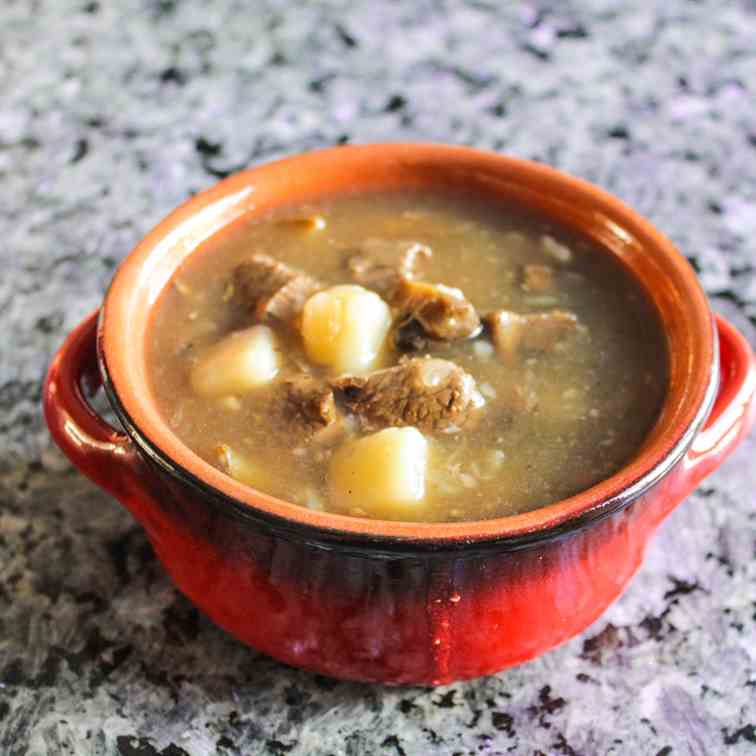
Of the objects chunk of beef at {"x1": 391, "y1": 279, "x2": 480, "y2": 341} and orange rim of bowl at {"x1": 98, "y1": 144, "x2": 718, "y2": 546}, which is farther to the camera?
chunk of beef at {"x1": 391, "y1": 279, "x2": 480, "y2": 341}

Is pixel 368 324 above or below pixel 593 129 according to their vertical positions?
above

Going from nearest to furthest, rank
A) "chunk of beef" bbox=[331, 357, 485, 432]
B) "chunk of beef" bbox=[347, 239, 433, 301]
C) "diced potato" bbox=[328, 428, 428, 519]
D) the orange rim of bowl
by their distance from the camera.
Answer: the orange rim of bowl, "diced potato" bbox=[328, 428, 428, 519], "chunk of beef" bbox=[331, 357, 485, 432], "chunk of beef" bbox=[347, 239, 433, 301]

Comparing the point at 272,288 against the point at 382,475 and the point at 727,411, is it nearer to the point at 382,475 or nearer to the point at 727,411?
the point at 382,475

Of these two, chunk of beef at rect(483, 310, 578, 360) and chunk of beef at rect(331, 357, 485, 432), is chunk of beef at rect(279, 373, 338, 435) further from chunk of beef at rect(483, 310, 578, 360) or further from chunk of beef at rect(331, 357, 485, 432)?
chunk of beef at rect(483, 310, 578, 360)

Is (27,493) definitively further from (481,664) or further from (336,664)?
(481,664)

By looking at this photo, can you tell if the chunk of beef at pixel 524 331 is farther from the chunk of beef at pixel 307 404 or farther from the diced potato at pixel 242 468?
the diced potato at pixel 242 468

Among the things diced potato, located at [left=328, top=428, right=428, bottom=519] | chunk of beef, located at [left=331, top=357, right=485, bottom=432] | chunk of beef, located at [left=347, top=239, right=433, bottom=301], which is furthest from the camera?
chunk of beef, located at [left=347, top=239, right=433, bottom=301]

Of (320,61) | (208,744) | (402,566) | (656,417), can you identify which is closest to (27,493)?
(208,744)

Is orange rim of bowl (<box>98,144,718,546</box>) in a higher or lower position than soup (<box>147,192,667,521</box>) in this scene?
higher

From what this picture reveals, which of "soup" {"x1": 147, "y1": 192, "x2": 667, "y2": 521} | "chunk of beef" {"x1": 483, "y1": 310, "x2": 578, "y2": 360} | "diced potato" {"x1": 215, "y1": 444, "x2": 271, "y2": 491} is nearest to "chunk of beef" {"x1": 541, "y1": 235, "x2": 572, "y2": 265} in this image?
"soup" {"x1": 147, "y1": 192, "x2": 667, "y2": 521}
